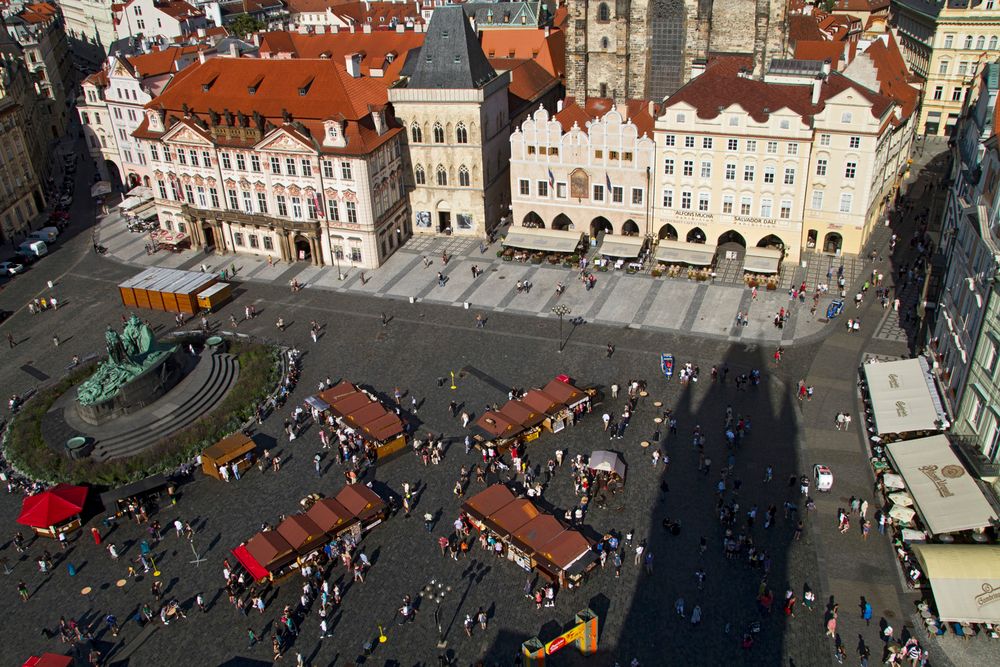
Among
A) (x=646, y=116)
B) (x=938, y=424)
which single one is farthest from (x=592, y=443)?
(x=646, y=116)

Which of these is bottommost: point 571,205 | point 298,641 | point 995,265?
point 298,641

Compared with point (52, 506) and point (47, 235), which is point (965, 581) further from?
point (47, 235)

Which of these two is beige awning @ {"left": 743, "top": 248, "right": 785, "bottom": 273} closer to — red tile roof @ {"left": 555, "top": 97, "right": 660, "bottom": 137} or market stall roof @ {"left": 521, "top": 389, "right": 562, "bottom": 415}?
red tile roof @ {"left": 555, "top": 97, "right": 660, "bottom": 137}

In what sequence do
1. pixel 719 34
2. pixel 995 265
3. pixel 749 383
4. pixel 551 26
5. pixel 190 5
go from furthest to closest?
pixel 190 5, pixel 551 26, pixel 719 34, pixel 749 383, pixel 995 265

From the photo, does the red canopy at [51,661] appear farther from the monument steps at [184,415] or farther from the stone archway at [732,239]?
the stone archway at [732,239]

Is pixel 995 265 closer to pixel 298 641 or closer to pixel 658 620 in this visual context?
pixel 658 620

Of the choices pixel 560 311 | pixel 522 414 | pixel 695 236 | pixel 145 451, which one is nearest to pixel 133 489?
pixel 145 451
